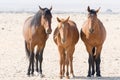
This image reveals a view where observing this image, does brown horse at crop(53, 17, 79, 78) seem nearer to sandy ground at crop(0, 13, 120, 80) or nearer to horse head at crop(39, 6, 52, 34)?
horse head at crop(39, 6, 52, 34)

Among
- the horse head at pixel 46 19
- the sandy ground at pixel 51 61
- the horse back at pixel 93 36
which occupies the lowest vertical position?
the sandy ground at pixel 51 61

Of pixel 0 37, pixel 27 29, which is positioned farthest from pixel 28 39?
pixel 0 37

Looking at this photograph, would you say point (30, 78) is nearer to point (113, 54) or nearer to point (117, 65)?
point (117, 65)

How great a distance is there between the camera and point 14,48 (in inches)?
826

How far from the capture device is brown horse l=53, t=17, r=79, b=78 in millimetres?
13227

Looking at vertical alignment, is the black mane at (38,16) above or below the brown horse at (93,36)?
above

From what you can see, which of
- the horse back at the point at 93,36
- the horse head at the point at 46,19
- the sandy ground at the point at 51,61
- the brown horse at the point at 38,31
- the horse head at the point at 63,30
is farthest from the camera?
the sandy ground at the point at 51,61

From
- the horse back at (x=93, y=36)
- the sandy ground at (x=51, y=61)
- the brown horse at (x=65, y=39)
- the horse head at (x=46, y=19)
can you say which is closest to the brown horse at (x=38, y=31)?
the horse head at (x=46, y=19)

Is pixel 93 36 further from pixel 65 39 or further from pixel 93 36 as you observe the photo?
pixel 65 39

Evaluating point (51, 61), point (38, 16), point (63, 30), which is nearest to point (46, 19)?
point (38, 16)

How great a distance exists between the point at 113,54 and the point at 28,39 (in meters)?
5.56

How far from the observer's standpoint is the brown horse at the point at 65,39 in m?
13.2

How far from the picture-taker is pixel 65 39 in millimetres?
13219

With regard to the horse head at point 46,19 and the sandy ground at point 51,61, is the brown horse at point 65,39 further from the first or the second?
the sandy ground at point 51,61
